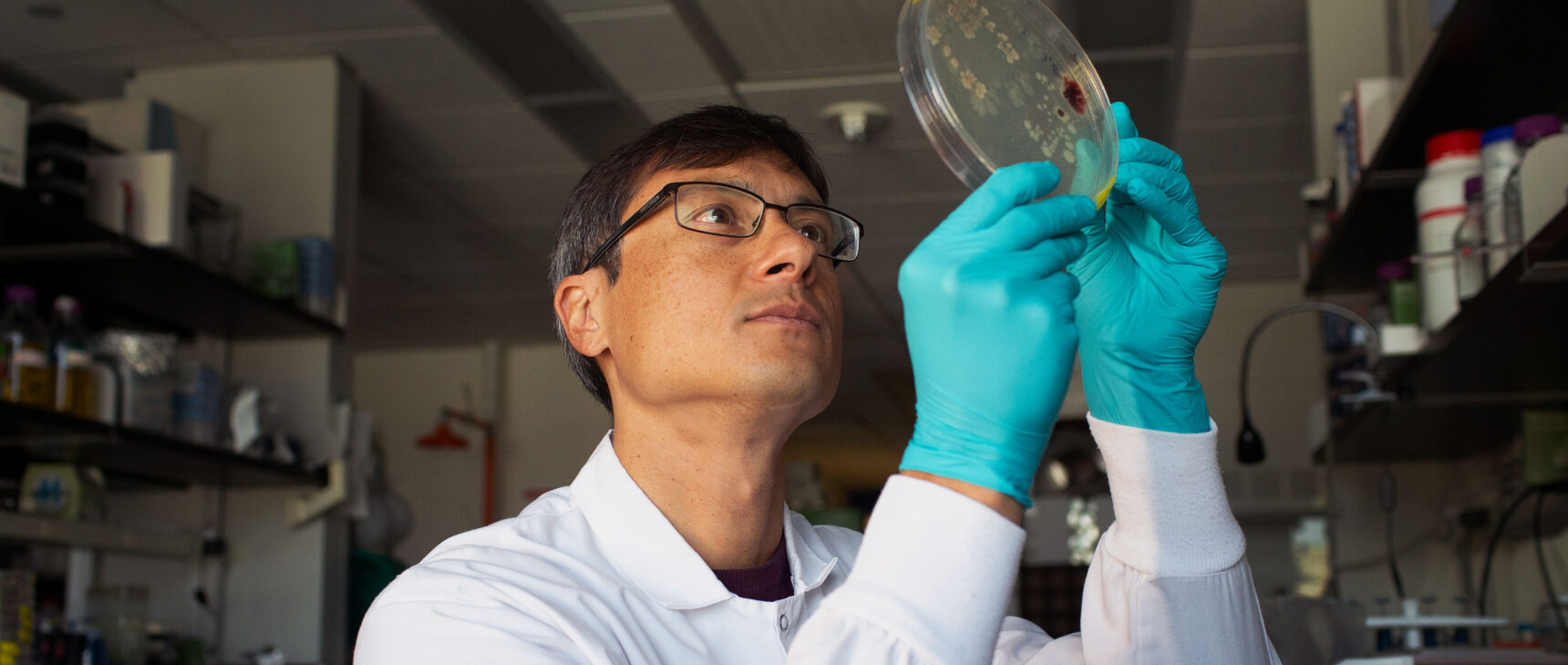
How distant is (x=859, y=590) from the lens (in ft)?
2.26

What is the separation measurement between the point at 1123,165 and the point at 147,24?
297cm

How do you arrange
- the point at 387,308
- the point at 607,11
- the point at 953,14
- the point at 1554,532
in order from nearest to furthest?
the point at 953,14 → the point at 607,11 → the point at 1554,532 → the point at 387,308

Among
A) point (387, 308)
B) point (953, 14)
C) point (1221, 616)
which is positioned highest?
point (387, 308)

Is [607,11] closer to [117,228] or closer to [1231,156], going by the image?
[117,228]

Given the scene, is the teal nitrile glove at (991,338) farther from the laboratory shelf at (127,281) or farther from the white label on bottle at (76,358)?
the white label on bottle at (76,358)

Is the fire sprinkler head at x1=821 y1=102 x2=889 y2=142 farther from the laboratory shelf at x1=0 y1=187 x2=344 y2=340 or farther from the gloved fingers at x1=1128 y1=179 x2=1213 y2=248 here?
the gloved fingers at x1=1128 y1=179 x2=1213 y2=248

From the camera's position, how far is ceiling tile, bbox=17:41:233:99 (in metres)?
Answer: 3.31

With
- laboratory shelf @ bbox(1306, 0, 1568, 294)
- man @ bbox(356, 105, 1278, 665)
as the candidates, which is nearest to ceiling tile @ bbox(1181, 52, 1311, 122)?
laboratory shelf @ bbox(1306, 0, 1568, 294)

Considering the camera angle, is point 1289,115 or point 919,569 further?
point 1289,115

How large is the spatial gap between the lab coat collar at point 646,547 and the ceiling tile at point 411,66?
234cm

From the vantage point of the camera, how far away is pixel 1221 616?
36.2 inches

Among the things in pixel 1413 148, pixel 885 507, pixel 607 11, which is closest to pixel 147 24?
pixel 607 11

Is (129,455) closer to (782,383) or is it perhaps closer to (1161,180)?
(782,383)

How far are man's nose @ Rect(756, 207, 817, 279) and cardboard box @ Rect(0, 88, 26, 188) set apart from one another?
1739 millimetres
